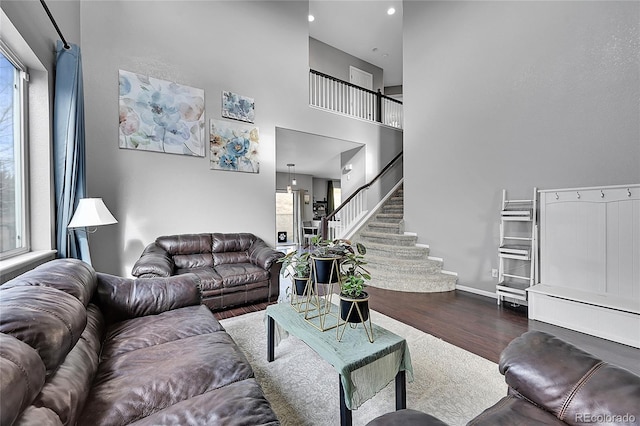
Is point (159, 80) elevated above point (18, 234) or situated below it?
above

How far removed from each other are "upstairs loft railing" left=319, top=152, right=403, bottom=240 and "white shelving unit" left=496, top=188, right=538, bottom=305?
2804mm

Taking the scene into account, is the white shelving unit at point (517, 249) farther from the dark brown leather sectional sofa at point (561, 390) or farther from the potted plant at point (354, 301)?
the potted plant at point (354, 301)

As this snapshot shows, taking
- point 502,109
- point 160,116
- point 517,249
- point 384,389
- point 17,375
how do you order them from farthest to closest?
point 160,116
point 502,109
point 517,249
point 384,389
point 17,375

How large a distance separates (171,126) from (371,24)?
5019 mm

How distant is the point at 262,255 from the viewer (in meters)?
3.72

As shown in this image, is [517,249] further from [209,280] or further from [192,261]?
[192,261]

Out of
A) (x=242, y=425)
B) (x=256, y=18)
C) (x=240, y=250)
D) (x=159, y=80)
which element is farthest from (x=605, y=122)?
(x=159, y=80)

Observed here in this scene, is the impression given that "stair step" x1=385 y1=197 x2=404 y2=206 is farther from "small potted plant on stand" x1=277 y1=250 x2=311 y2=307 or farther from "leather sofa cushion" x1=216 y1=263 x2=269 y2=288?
"small potted plant on stand" x1=277 y1=250 x2=311 y2=307

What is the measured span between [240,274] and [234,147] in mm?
2191

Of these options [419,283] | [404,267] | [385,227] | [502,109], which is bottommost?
[419,283]

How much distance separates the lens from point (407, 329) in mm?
2656

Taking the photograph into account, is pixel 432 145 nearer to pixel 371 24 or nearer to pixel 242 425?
pixel 371 24

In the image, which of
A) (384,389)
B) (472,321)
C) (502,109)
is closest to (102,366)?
(384,389)

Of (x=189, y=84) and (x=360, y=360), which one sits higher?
(x=189, y=84)
